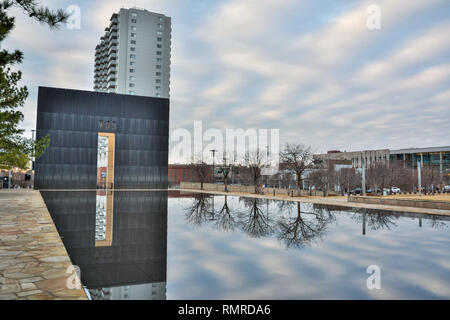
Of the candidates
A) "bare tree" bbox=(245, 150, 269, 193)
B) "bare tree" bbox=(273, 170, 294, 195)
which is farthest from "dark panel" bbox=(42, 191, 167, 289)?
"bare tree" bbox=(273, 170, 294, 195)

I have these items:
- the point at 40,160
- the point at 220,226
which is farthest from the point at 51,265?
the point at 40,160

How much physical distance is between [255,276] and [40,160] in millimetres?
40243

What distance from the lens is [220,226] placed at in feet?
37.1

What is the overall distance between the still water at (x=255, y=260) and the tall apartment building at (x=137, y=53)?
90.3 meters

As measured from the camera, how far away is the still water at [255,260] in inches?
180

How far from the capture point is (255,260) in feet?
20.8

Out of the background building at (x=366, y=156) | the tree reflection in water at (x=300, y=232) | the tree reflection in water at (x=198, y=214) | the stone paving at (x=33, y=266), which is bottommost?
the tree reflection in water at (x=198, y=214)

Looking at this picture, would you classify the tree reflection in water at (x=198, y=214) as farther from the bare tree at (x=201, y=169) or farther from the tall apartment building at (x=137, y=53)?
the tall apartment building at (x=137, y=53)

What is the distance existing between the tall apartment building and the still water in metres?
90.3

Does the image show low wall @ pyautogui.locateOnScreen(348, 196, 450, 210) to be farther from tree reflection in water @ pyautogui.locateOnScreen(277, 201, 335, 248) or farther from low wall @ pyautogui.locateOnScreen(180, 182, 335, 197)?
low wall @ pyautogui.locateOnScreen(180, 182, 335, 197)

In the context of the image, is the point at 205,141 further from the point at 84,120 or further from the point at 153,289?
the point at 153,289

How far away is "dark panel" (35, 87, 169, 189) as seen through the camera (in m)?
39.0

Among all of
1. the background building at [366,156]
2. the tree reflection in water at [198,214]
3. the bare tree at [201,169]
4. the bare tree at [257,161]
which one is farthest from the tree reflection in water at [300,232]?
the background building at [366,156]
